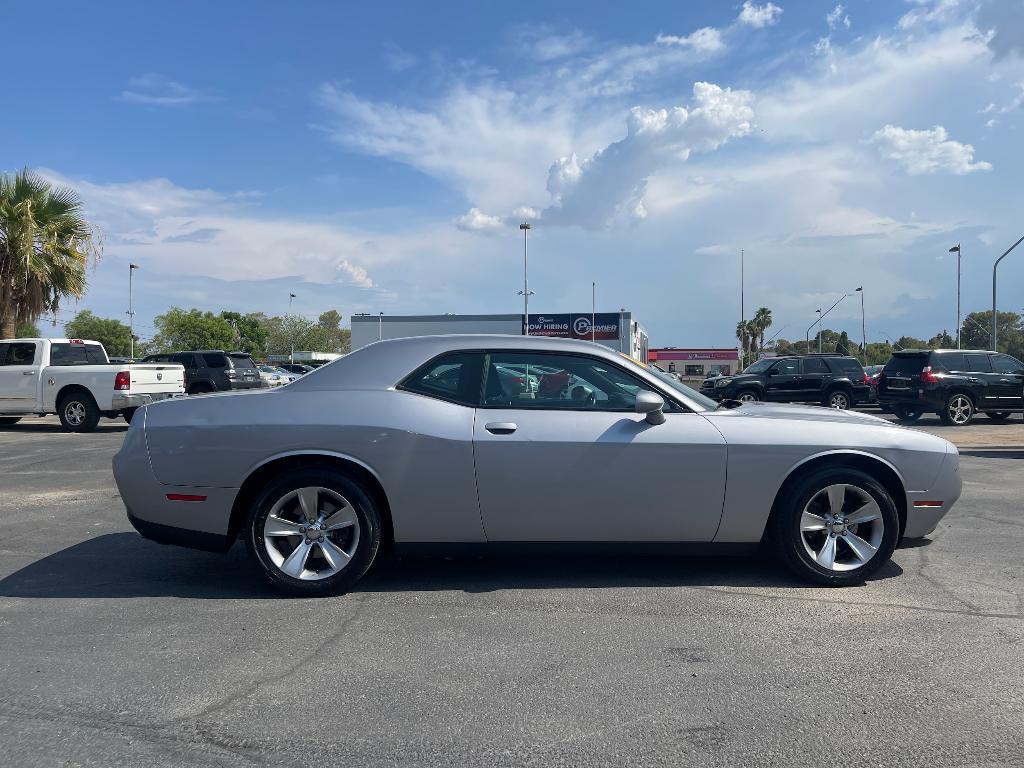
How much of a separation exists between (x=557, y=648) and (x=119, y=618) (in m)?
2.42

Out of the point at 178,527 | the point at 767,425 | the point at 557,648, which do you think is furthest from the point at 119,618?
the point at 767,425

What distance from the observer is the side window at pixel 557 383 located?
181 inches

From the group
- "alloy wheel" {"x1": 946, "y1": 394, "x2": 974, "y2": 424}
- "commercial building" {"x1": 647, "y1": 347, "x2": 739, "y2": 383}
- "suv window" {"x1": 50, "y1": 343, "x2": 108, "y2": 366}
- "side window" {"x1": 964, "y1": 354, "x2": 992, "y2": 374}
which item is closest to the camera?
"suv window" {"x1": 50, "y1": 343, "x2": 108, "y2": 366}

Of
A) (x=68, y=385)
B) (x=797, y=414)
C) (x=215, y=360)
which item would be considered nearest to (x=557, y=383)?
(x=797, y=414)

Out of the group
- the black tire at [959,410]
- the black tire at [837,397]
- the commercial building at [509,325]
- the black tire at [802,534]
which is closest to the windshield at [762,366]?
the black tire at [837,397]

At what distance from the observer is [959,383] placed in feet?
53.5

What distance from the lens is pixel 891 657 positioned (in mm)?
3633

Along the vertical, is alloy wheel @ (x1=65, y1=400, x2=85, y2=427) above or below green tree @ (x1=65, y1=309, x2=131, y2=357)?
below

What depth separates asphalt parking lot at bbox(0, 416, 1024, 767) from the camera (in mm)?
2871

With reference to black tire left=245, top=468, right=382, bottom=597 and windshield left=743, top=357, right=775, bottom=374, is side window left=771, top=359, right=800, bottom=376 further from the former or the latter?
black tire left=245, top=468, right=382, bottom=597

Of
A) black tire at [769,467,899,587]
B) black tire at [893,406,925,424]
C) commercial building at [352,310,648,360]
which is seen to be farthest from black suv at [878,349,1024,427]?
commercial building at [352,310,648,360]

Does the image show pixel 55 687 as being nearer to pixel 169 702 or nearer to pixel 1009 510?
pixel 169 702

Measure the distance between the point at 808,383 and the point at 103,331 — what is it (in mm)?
76157

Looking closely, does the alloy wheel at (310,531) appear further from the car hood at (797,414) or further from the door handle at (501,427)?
the car hood at (797,414)
